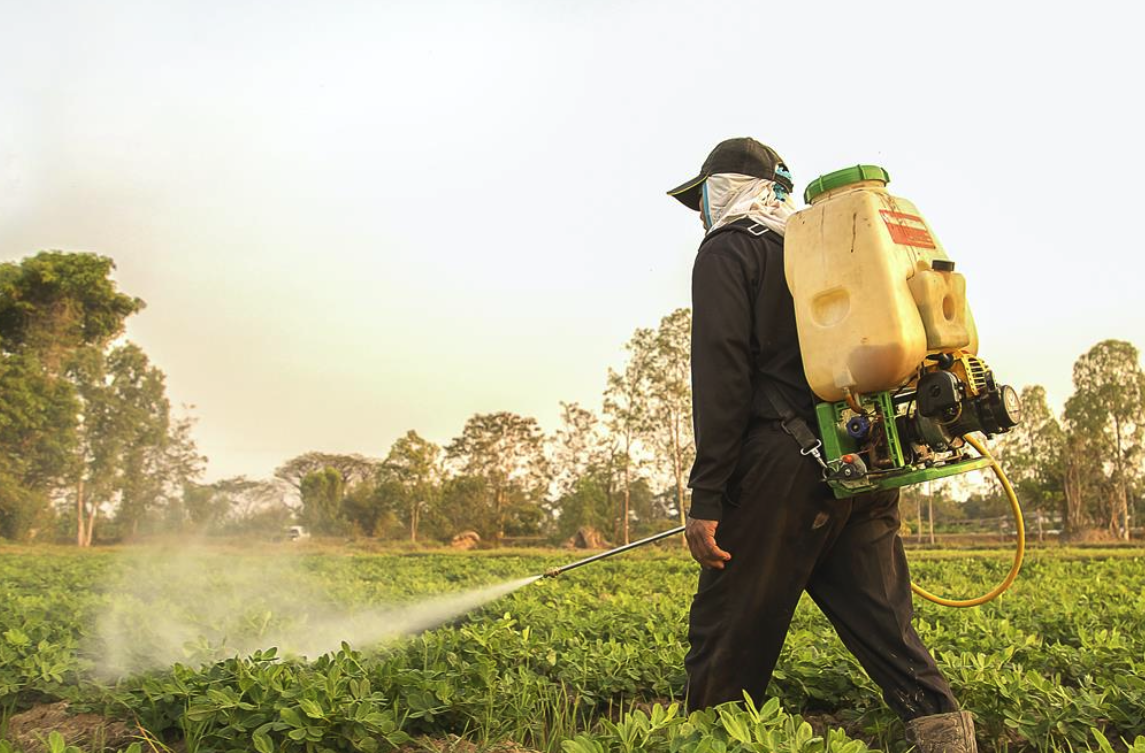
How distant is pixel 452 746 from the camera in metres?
2.64

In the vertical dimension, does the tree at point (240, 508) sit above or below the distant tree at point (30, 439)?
below

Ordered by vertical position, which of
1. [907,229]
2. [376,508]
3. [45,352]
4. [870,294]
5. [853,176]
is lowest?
[870,294]

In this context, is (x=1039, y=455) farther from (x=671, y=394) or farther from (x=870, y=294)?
(x=870, y=294)

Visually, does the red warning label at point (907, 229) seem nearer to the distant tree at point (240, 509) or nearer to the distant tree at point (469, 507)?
the distant tree at point (240, 509)

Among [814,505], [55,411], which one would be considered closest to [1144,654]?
[814,505]

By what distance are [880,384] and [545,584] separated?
839 cm

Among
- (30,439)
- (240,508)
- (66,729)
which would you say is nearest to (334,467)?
(30,439)

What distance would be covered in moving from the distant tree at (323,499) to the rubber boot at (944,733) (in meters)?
30.9

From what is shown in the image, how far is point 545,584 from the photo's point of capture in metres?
10.3

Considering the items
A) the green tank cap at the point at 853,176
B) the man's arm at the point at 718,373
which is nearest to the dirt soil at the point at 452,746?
the man's arm at the point at 718,373

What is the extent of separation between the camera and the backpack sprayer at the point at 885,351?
7.73 ft

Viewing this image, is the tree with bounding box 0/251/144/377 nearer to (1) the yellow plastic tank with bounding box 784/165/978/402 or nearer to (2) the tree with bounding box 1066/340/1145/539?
(1) the yellow plastic tank with bounding box 784/165/978/402

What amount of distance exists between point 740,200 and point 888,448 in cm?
106

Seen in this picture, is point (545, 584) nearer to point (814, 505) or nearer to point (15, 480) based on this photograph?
point (814, 505)
